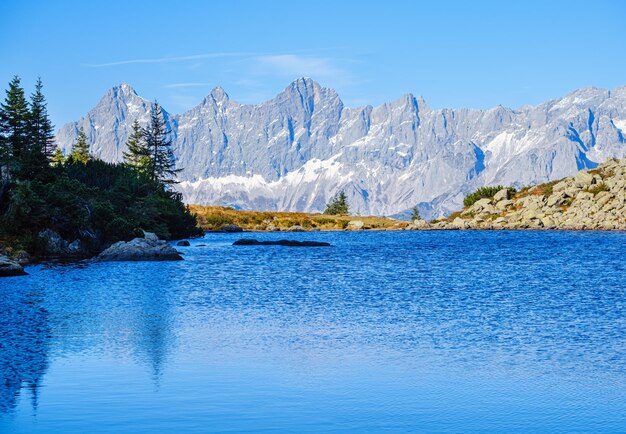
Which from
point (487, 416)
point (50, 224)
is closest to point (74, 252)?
point (50, 224)

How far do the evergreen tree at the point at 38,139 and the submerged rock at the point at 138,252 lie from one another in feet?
46.6

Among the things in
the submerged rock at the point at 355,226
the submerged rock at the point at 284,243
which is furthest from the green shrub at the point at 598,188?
the submerged rock at the point at 284,243

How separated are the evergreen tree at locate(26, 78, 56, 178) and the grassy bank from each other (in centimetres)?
5908

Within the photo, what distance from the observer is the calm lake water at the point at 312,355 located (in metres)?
18.3

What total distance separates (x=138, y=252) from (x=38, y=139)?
3465 centimetres

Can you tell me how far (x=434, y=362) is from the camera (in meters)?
24.9

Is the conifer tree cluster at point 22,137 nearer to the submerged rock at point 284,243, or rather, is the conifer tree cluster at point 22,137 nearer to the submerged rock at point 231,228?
the submerged rock at point 284,243

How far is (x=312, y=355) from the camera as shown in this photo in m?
26.2

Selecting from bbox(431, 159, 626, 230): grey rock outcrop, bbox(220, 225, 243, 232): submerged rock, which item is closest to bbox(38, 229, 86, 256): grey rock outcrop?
bbox(220, 225, 243, 232): submerged rock

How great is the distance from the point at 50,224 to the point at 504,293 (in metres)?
46.6

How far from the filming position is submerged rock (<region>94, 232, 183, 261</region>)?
72.2 metres

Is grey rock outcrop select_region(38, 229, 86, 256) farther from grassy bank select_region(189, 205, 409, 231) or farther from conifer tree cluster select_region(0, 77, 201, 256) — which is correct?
grassy bank select_region(189, 205, 409, 231)

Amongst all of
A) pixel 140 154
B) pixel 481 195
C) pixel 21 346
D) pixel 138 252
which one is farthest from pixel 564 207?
pixel 21 346

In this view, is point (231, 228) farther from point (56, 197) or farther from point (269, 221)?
point (56, 197)
